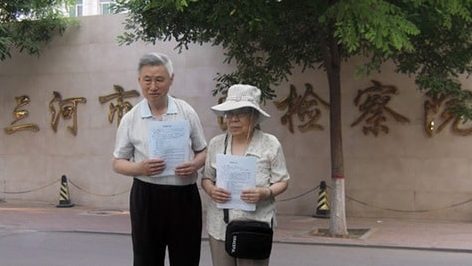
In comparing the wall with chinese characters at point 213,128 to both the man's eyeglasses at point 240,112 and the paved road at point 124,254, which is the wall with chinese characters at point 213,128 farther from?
the man's eyeglasses at point 240,112

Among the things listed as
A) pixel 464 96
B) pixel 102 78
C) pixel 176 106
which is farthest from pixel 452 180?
pixel 176 106

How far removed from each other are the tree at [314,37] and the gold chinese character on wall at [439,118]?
82 centimetres

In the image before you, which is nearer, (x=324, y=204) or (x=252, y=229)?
(x=252, y=229)

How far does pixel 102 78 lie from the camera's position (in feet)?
50.8

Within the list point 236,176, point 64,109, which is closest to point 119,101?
point 64,109

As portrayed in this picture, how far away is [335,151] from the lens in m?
10.8

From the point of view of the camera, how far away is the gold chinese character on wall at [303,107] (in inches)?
531

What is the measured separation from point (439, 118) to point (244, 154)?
393 inches

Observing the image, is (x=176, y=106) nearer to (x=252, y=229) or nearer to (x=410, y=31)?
(x=252, y=229)

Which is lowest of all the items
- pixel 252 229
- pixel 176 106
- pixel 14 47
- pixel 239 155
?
pixel 252 229

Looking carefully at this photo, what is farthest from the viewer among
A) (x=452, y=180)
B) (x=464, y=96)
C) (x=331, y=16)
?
(x=452, y=180)

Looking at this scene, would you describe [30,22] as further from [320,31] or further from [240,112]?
[240,112]

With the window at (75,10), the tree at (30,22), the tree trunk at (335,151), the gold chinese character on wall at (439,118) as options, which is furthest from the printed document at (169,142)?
the window at (75,10)

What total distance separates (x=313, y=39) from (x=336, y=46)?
0.44 meters
